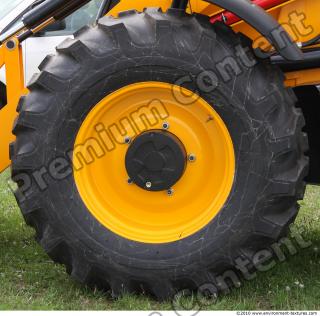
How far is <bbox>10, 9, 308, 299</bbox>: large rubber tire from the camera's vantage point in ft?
9.68

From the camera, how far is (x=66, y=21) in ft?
19.5

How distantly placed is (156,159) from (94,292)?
789 millimetres

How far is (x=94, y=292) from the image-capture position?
323 centimetres

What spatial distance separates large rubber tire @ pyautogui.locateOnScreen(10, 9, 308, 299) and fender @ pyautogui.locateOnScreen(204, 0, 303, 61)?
14 cm

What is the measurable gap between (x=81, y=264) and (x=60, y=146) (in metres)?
0.61

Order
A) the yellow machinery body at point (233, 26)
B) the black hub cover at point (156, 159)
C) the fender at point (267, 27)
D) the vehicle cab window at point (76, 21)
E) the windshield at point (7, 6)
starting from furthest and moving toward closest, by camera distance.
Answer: the vehicle cab window at point (76, 21)
the windshield at point (7, 6)
the yellow machinery body at point (233, 26)
the black hub cover at point (156, 159)
the fender at point (267, 27)

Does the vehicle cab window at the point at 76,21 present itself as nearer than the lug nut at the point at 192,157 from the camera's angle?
No

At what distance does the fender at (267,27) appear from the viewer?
2.89 metres

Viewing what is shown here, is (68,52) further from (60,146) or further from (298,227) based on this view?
(298,227)

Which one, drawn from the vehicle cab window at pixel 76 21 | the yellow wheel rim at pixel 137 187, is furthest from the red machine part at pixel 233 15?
the vehicle cab window at pixel 76 21

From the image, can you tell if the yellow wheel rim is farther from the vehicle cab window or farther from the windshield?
the vehicle cab window

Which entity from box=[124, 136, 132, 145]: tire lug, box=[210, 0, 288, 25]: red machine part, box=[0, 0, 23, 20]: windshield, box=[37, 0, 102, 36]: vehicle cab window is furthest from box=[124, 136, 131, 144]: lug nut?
box=[37, 0, 102, 36]: vehicle cab window

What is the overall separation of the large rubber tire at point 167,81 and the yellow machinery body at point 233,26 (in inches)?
11.3

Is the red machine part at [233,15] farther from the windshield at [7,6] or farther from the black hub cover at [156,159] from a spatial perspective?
the windshield at [7,6]
